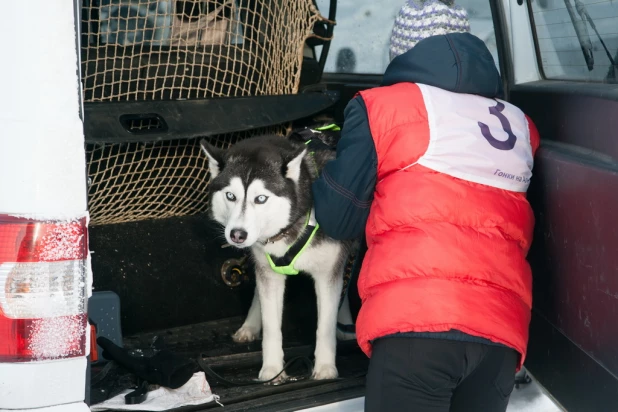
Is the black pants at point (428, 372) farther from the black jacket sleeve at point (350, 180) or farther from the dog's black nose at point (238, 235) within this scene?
the dog's black nose at point (238, 235)

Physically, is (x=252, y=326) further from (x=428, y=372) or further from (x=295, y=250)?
(x=428, y=372)

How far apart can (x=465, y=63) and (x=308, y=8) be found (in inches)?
46.8

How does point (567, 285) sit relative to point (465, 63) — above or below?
below

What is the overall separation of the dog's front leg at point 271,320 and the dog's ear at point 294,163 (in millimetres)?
463

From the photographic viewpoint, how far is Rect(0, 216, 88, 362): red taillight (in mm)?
1667

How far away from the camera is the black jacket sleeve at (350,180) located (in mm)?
2344

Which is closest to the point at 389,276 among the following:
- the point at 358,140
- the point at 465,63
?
the point at 358,140

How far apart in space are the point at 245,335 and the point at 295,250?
60 centimetres

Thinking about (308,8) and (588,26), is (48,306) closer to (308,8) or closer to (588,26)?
(588,26)

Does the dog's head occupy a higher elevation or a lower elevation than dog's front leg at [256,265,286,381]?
higher

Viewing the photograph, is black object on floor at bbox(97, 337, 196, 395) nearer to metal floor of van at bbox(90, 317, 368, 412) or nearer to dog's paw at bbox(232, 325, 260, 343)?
metal floor of van at bbox(90, 317, 368, 412)

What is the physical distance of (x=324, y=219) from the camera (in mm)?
2607

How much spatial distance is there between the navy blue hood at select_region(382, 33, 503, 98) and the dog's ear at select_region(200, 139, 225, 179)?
3.23 feet

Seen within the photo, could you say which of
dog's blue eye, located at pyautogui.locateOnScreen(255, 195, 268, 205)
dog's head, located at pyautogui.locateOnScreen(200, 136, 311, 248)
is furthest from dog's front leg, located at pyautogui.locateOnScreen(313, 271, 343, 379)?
dog's blue eye, located at pyautogui.locateOnScreen(255, 195, 268, 205)
